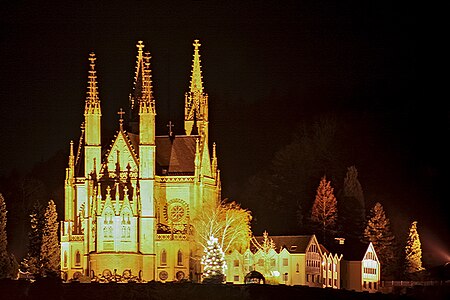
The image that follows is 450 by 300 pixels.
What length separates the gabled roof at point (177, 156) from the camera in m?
124

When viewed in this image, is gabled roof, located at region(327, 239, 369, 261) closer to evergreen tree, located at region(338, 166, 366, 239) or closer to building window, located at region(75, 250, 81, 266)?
evergreen tree, located at region(338, 166, 366, 239)

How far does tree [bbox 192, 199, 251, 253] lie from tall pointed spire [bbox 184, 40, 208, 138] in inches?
256

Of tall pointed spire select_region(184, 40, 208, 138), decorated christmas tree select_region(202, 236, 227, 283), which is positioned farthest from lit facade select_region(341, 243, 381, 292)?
decorated christmas tree select_region(202, 236, 227, 283)

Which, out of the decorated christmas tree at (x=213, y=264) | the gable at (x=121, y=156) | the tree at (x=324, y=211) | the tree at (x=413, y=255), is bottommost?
the decorated christmas tree at (x=213, y=264)

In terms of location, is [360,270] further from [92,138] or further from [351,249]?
[92,138]

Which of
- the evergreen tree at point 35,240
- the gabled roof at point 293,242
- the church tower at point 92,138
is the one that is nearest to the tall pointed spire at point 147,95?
the church tower at point 92,138

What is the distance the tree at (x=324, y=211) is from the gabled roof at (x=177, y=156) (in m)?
18.9

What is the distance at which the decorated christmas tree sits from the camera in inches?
4225

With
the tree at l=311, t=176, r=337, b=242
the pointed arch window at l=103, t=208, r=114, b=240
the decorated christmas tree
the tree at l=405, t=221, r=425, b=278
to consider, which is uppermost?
the tree at l=311, t=176, r=337, b=242

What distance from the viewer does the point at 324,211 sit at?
139 m

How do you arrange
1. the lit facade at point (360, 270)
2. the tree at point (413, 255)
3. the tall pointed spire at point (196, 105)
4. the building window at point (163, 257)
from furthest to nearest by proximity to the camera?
the tree at point (413, 255)
the lit facade at point (360, 270)
the tall pointed spire at point (196, 105)
the building window at point (163, 257)

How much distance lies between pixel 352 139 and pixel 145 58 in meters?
46.3

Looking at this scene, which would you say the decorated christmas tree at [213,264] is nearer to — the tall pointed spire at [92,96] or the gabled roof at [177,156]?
the gabled roof at [177,156]

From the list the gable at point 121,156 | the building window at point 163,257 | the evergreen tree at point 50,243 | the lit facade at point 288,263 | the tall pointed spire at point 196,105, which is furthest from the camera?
the evergreen tree at point 50,243
